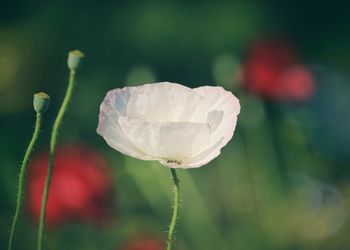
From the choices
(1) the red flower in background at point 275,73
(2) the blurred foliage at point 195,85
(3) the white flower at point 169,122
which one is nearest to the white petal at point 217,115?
(3) the white flower at point 169,122

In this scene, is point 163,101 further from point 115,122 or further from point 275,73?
point 275,73

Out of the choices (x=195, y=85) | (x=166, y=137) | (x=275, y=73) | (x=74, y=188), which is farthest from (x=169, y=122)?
(x=195, y=85)

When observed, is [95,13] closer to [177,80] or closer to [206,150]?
[177,80]

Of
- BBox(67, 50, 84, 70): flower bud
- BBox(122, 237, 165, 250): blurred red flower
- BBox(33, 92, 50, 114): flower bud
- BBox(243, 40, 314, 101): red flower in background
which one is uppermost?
BBox(67, 50, 84, 70): flower bud

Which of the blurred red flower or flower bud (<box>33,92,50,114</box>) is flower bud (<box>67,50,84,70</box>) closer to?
flower bud (<box>33,92,50,114</box>)

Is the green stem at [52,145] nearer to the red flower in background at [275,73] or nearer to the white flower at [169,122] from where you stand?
the white flower at [169,122]

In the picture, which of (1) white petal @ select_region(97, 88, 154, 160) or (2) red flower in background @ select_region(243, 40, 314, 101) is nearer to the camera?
(1) white petal @ select_region(97, 88, 154, 160)

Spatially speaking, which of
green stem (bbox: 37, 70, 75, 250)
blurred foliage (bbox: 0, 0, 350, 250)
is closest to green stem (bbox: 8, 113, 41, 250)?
green stem (bbox: 37, 70, 75, 250)
